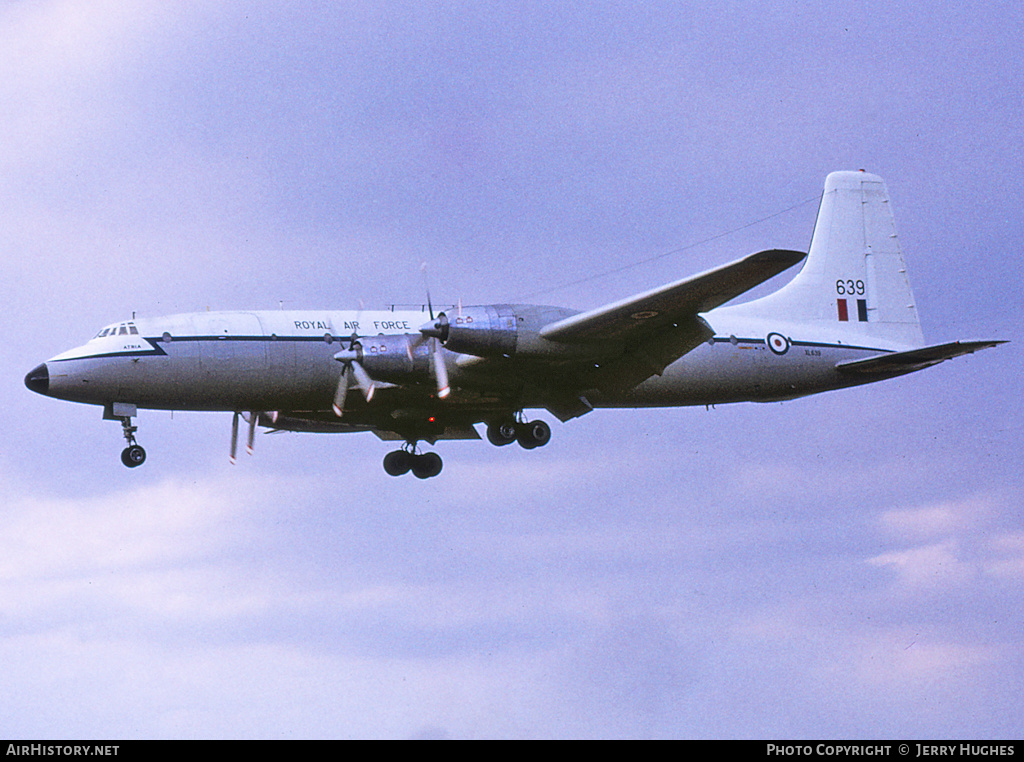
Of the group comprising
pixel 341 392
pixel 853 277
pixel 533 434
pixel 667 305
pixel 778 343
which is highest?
pixel 853 277

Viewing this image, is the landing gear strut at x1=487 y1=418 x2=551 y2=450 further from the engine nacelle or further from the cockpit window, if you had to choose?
the cockpit window

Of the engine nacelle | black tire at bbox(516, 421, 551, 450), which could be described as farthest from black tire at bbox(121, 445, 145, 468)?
black tire at bbox(516, 421, 551, 450)

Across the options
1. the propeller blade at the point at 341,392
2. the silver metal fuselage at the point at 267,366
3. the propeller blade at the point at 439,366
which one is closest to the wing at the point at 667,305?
the silver metal fuselage at the point at 267,366

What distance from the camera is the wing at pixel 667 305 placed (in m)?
26.9

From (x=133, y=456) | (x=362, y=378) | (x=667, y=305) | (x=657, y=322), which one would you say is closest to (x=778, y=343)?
(x=657, y=322)

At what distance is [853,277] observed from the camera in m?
38.2

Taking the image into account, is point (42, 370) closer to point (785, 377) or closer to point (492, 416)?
point (492, 416)

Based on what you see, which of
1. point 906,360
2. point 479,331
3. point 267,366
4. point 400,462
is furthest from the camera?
point 400,462

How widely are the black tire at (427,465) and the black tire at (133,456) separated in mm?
8195

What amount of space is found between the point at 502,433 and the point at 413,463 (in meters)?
3.78

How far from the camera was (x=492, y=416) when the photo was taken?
33188mm

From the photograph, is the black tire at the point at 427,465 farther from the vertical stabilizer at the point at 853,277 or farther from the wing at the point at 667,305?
the vertical stabilizer at the point at 853,277

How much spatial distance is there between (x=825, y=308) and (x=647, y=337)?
875 cm

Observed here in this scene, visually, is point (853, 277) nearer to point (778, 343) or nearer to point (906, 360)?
point (906, 360)
